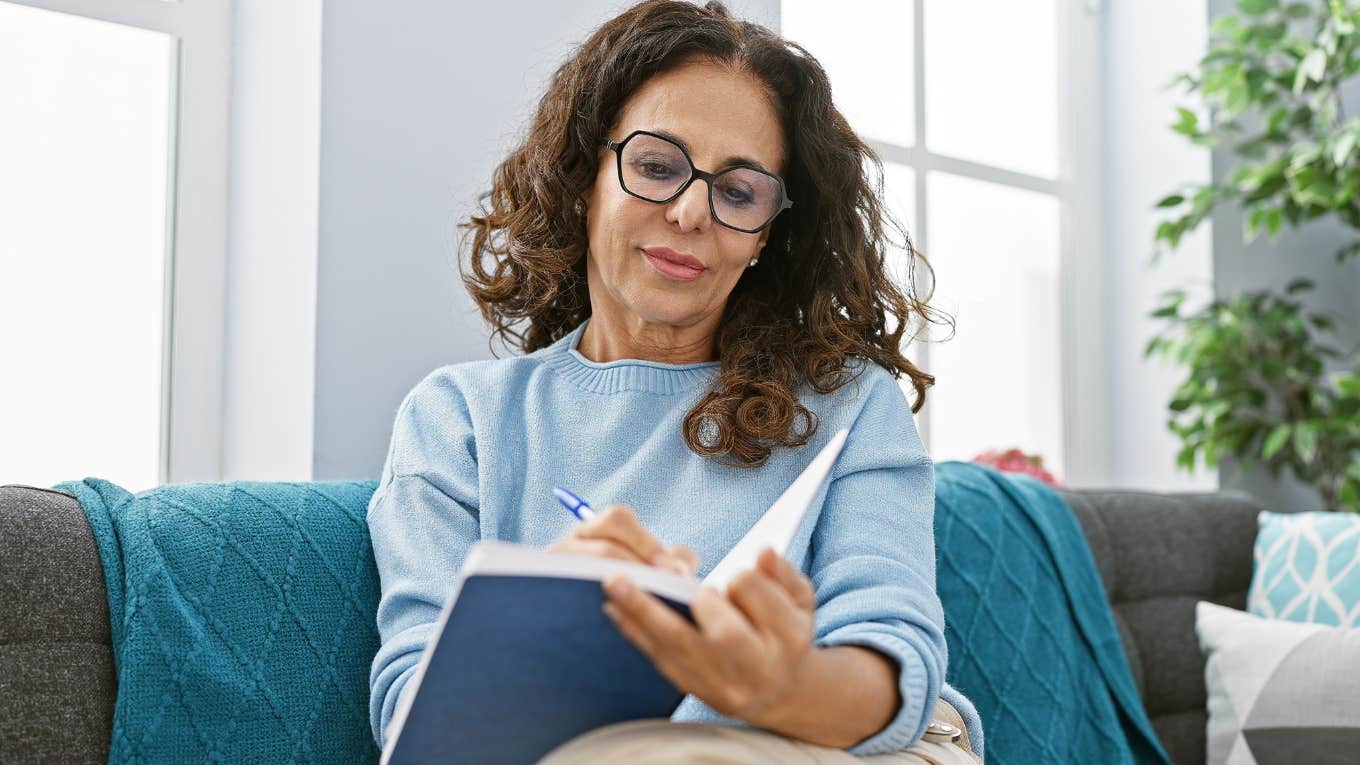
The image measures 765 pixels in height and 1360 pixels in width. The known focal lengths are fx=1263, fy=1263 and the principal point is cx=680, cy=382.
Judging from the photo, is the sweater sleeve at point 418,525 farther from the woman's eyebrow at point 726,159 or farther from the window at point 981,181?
the window at point 981,181

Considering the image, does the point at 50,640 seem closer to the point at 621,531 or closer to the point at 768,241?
the point at 621,531

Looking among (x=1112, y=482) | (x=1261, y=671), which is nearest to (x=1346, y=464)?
(x=1112, y=482)

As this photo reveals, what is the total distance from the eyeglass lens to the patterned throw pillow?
117cm

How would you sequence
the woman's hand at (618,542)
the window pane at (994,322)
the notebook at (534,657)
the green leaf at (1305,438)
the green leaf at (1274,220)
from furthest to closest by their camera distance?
1. the window pane at (994,322)
2. the green leaf at (1274,220)
3. the green leaf at (1305,438)
4. the woman's hand at (618,542)
5. the notebook at (534,657)

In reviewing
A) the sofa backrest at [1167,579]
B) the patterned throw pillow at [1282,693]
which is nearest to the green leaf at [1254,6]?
the sofa backrest at [1167,579]

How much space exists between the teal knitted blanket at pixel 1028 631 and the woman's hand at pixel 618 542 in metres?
0.95

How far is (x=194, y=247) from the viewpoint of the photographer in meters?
1.94

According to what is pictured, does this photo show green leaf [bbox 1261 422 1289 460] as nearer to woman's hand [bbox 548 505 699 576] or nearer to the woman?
the woman

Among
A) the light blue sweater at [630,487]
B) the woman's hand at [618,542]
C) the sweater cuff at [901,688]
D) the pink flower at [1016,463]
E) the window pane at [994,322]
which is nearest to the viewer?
the woman's hand at [618,542]

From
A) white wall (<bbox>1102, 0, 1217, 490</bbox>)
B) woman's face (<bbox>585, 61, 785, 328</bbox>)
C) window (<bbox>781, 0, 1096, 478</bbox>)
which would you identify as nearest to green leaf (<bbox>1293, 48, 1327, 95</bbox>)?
white wall (<bbox>1102, 0, 1217, 490</bbox>)

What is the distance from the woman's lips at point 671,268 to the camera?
4.17 ft

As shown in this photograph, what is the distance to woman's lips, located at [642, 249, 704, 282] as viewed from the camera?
1271 mm

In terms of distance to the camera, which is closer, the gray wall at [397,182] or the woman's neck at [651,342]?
the woman's neck at [651,342]

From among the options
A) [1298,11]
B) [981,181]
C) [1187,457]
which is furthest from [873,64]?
[1187,457]
